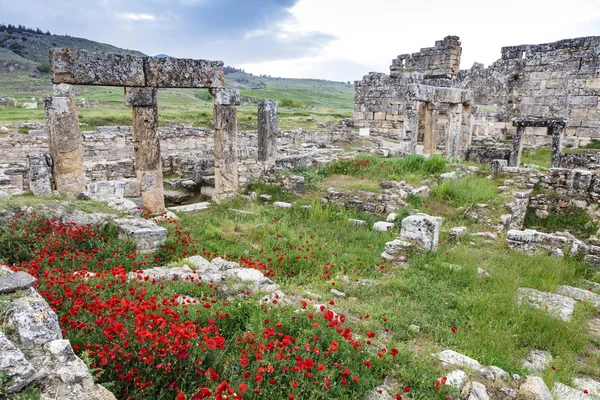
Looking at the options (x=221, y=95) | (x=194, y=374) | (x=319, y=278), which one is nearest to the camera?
(x=194, y=374)

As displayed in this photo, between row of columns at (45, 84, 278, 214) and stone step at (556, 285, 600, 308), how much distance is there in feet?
28.6

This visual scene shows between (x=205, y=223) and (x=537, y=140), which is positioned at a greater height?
(x=537, y=140)

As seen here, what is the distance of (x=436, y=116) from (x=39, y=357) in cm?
1729

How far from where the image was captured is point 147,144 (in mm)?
10961

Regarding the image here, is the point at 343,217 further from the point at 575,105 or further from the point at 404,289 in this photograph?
the point at 575,105

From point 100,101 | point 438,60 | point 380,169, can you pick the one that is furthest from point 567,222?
point 100,101

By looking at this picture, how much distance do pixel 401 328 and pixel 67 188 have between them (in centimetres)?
896

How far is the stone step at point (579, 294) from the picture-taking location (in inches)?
251

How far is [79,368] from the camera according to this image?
2.98 meters

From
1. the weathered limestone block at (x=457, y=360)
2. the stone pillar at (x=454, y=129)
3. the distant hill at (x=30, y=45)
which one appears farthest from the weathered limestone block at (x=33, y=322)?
the distant hill at (x=30, y=45)

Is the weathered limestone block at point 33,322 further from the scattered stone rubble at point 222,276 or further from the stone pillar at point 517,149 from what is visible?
the stone pillar at point 517,149

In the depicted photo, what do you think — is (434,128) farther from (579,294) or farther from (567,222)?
(579,294)

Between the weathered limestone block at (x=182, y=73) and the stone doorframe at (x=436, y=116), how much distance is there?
26.8 ft

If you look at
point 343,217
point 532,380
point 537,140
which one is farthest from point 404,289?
point 537,140
